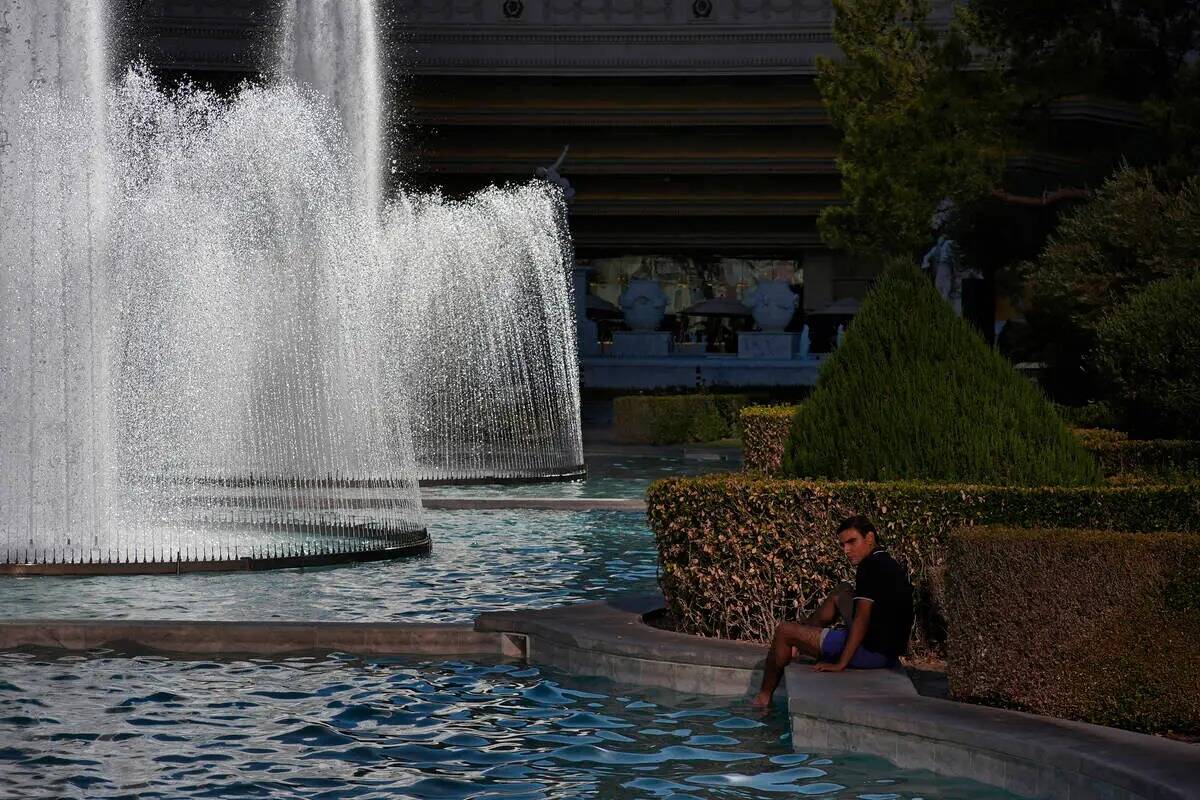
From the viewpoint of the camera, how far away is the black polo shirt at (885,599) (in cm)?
880

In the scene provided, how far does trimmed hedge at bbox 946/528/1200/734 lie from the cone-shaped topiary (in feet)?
Result: 6.26

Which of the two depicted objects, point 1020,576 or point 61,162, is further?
point 61,162

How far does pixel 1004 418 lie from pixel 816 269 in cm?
6304

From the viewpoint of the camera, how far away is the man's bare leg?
883cm

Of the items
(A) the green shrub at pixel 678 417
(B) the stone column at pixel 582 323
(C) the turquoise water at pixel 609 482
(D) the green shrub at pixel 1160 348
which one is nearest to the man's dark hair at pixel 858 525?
(D) the green shrub at pixel 1160 348

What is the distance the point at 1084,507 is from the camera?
9.48 meters

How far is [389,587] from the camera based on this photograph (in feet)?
44.1

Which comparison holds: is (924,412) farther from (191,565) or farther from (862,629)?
(191,565)

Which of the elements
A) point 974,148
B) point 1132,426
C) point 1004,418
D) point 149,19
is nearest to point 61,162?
point 1004,418

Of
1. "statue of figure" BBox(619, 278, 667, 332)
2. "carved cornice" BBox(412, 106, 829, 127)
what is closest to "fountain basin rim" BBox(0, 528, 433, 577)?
"statue of figure" BBox(619, 278, 667, 332)

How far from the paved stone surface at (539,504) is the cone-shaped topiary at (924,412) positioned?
929 centimetres

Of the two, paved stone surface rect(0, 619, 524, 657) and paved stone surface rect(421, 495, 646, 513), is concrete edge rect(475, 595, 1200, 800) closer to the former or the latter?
paved stone surface rect(0, 619, 524, 657)

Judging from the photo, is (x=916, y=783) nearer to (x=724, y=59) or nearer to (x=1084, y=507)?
(x=1084, y=507)

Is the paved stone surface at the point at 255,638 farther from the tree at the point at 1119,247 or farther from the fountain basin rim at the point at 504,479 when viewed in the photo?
the fountain basin rim at the point at 504,479
